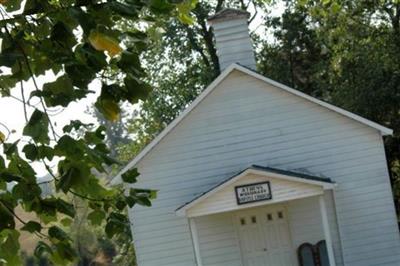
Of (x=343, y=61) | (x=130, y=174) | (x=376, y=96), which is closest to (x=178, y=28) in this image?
(x=343, y=61)

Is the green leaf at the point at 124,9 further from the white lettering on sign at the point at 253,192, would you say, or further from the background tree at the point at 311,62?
the background tree at the point at 311,62

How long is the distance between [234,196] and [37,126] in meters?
12.6

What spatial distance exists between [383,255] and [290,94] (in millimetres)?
4133

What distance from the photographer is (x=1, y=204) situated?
6.43ft

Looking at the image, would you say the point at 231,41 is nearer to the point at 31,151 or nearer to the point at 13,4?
the point at 13,4

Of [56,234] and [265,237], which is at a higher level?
[56,234]

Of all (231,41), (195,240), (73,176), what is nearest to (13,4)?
(73,176)

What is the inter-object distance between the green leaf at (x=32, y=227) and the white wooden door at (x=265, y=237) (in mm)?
13746

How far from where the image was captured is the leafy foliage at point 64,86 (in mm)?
1840

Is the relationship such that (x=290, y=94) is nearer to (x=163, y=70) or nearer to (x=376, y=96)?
(x=376, y=96)

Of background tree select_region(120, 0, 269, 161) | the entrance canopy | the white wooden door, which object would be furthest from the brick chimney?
background tree select_region(120, 0, 269, 161)

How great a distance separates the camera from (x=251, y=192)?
14414mm

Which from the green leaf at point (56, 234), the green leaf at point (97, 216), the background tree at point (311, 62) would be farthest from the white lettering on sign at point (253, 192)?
the green leaf at point (56, 234)

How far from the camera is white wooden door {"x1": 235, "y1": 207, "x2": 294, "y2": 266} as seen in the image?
15.6 metres
